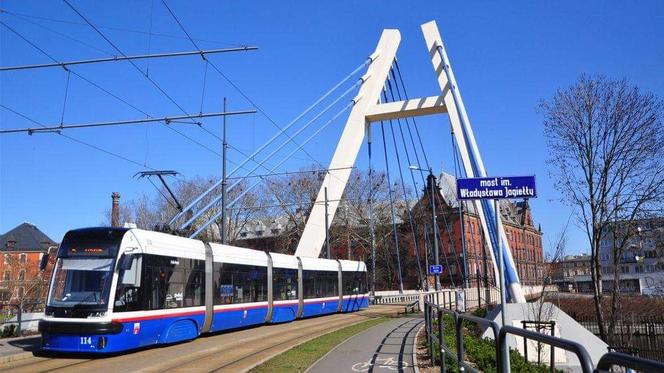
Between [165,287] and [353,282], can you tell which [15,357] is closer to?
[165,287]

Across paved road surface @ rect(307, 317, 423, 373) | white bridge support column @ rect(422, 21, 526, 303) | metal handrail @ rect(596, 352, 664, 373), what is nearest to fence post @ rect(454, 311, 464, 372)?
paved road surface @ rect(307, 317, 423, 373)

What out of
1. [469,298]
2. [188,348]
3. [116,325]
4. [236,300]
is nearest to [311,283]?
[236,300]

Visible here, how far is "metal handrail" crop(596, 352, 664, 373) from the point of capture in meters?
2.42

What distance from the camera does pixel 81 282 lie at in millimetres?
14477

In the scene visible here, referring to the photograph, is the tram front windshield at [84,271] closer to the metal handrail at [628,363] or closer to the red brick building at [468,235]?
the metal handrail at [628,363]

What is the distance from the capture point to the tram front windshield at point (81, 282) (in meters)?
14.1

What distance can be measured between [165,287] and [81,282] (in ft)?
7.72

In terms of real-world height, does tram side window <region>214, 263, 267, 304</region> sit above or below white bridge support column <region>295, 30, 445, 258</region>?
below

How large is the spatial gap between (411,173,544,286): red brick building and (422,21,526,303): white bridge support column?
24.3 meters

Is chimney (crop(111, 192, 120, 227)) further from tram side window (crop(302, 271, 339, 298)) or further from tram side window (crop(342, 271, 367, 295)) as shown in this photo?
tram side window (crop(302, 271, 339, 298))

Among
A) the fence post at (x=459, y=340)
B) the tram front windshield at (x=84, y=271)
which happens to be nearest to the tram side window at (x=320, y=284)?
the tram front windshield at (x=84, y=271)

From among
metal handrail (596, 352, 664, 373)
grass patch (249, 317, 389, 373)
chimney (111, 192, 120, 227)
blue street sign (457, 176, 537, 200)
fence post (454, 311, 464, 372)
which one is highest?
chimney (111, 192, 120, 227)

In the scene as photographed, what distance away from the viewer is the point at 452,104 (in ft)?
112

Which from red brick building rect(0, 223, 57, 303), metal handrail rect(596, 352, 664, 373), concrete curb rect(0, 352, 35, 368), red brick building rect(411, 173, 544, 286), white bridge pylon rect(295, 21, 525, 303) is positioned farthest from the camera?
red brick building rect(411, 173, 544, 286)
